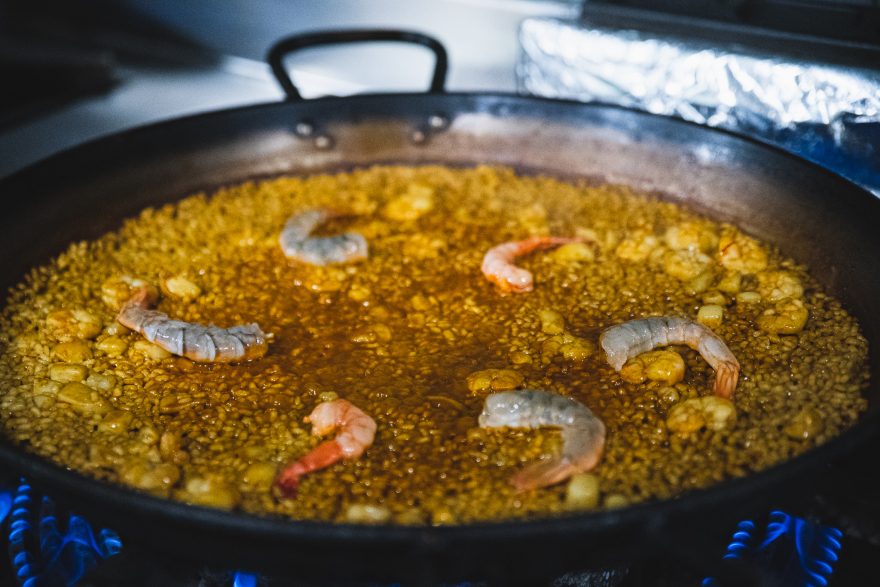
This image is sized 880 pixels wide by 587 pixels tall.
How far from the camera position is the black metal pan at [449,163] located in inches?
42.1

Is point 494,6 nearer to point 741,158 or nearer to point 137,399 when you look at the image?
point 741,158

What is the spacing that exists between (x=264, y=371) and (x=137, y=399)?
27cm

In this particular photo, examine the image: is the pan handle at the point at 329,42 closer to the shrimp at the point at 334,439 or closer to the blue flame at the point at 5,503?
the shrimp at the point at 334,439

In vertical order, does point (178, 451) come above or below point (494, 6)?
below

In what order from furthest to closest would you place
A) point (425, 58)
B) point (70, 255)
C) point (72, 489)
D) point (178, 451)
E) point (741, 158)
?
1. point (425, 58)
2. point (741, 158)
3. point (70, 255)
4. point (178, 451)
5. point (72, 489)

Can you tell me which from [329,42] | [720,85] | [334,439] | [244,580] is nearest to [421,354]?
[334,439]

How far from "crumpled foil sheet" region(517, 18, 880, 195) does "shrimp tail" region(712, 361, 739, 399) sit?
1056 mm

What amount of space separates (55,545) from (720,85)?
2.31m

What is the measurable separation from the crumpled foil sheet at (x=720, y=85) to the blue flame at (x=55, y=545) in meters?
2.12

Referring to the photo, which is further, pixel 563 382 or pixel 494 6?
pixel 494 6

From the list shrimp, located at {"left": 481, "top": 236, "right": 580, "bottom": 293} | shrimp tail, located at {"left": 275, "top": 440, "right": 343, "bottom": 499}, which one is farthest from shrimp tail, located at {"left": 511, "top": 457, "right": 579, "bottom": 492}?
shrimp, located at {"left": 481, "top": 236, "right": 580, "bottom": 293}

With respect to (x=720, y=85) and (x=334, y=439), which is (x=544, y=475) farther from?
(x=720, y=85)

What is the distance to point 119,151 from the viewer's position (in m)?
2.23

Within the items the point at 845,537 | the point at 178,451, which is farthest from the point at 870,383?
the point at 178,451
